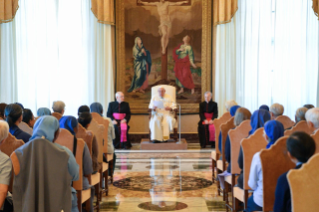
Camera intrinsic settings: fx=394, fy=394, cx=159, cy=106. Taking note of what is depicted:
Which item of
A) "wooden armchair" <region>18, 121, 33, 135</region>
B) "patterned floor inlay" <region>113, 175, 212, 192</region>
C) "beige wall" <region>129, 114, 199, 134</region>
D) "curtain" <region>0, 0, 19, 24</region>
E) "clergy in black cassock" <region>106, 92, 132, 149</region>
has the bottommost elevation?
"patterned floor inlay" <region>113, 175, 212, 192</region>

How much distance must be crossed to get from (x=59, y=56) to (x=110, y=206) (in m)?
7.24

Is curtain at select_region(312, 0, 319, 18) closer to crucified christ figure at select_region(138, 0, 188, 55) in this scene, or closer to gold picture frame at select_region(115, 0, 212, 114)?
gold picture frame at select_region(115, 0, 212, 114)

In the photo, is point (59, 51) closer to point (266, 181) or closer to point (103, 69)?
point (103, 69)

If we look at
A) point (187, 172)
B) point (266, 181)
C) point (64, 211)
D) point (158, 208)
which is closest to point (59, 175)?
point (64, 211)

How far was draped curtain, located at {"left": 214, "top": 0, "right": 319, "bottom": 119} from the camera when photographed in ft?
38.5

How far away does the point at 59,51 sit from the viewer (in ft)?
39.0

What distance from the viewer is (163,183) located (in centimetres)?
701

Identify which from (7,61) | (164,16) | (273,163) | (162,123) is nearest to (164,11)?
(164,16)

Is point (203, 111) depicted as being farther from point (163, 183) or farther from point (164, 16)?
point (163, 183)

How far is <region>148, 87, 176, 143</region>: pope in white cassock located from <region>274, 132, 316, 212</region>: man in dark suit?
26.9 ft

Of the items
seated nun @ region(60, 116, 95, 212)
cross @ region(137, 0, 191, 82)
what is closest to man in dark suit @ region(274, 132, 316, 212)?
seated nun @ region(60, 116, 95, 212)

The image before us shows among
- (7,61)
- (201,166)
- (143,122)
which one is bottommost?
(201,166)

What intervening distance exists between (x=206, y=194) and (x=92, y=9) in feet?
25.4

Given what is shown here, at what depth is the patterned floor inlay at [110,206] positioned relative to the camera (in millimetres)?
5562
